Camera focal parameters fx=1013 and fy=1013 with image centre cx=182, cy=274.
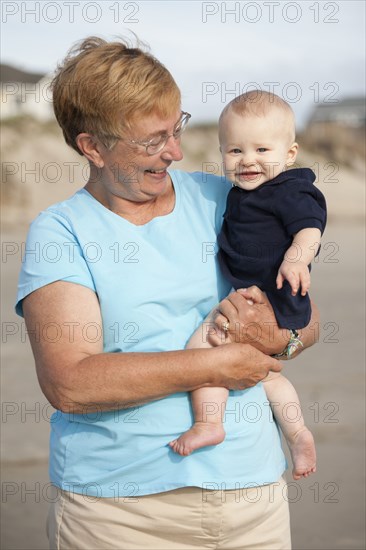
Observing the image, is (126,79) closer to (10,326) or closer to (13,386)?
(13,386)

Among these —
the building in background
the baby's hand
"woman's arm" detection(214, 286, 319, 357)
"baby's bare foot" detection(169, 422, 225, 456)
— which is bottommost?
"baby's bare foot" detection(169, 422, 225, 456)

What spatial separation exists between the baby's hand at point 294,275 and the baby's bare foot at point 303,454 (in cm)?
58

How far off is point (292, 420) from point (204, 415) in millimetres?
576

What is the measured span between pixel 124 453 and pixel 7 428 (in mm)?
4023

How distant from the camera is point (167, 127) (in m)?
2.71

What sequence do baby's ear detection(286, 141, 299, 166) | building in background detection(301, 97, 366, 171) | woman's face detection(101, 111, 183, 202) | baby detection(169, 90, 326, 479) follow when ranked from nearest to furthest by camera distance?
woman's face detection(101, 111, 183, 202) → baby detection(169, 90, 326, 479) → baby's ear detection(286, 141, 299, 166) → building in background detection(301, 97, 366, 171)

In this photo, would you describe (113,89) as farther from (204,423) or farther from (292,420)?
(292,420)

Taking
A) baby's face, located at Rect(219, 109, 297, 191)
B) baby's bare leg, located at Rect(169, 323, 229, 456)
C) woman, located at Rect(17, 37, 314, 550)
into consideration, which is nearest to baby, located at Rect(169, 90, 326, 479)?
baby's face, located at Rect(219, 109, 297, 191)

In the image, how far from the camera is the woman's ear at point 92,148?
2.79 metres

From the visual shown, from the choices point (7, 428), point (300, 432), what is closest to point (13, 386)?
point (7, 428)

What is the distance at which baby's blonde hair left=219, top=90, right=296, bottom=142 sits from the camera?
9.55 feet

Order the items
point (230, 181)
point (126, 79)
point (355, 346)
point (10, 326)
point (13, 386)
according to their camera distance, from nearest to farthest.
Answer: point (126, 79) → point (230, 181) → point (13, 386) → point (355, 346) → point (10, 326)

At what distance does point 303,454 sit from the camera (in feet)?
10.3

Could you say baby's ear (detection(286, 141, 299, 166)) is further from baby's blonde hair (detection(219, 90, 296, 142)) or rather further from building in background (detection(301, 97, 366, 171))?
building in background (detection(301, 97, 366, 171))
